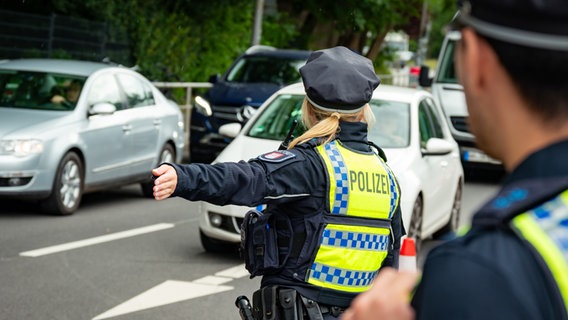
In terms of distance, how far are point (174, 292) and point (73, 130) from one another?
4033mm

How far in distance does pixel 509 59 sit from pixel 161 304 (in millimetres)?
6377

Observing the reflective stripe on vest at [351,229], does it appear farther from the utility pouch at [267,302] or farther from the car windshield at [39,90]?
the car windshield at [39,90]

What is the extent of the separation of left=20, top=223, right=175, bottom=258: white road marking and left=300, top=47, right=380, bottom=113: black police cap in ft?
18.6

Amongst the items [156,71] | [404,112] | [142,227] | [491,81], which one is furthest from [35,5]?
[491,81]

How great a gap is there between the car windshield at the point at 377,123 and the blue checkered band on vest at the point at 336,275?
5.99 m

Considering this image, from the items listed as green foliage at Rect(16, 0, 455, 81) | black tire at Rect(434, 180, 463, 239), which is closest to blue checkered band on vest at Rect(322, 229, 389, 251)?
black tire at Rect(434, 180, 463, 239)

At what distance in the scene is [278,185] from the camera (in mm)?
3662

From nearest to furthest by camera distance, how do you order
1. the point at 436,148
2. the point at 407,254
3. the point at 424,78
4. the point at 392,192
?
the point at 407,254, the point at 392,192, the point at 436,148, the point at 424,78

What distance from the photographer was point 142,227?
1115 cm

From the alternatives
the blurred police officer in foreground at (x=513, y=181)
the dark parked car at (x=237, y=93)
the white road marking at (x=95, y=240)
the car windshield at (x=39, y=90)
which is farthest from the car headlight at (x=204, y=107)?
the blurred police officer in foreground at (x=513, y=181)

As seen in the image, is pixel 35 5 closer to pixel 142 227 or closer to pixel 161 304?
pixel 142 227

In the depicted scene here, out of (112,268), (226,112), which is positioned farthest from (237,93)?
(112,268)

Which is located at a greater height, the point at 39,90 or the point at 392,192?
the point at 392,192

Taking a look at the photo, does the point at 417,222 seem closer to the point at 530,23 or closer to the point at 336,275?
the point at 336,275
